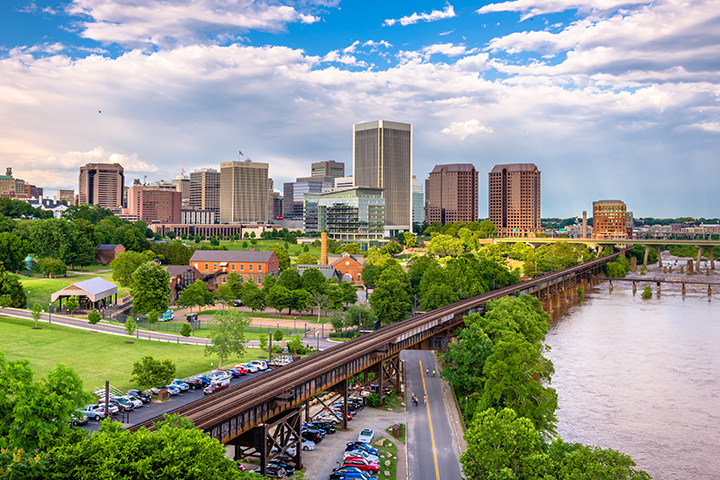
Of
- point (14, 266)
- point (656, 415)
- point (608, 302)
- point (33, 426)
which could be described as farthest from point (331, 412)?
point (608, 302)

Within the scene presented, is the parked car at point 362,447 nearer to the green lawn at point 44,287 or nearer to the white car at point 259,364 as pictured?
the white car at point 259,364

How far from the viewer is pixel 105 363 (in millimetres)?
60250

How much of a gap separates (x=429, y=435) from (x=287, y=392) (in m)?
15.3

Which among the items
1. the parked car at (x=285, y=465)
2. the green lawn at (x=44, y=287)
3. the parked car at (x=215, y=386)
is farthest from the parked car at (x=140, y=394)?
the green lawn at (x=44, y=287)

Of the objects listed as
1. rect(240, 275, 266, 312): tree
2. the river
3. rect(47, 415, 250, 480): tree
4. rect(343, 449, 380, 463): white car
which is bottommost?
the river

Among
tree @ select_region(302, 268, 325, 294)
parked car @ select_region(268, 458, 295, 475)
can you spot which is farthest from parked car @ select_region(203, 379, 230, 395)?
tree @ select_region(302, 268, 325, 294)

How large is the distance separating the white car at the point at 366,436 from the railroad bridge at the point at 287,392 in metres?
3.48

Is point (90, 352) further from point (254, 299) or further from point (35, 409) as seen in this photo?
point (254, 299)

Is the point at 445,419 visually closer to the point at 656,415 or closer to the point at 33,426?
the point at 656,415

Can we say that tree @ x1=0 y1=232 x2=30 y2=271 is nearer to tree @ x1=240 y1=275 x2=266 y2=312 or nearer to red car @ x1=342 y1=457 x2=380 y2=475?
tree @ x1=240 y1=275 x2=266 y2=312

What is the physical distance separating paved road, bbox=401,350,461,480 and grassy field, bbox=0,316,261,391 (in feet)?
75.2

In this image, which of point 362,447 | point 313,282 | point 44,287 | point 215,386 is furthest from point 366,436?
point 44,287

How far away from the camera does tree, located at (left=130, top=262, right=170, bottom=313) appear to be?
8812 centimetres

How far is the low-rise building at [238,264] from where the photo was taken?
403 ft
